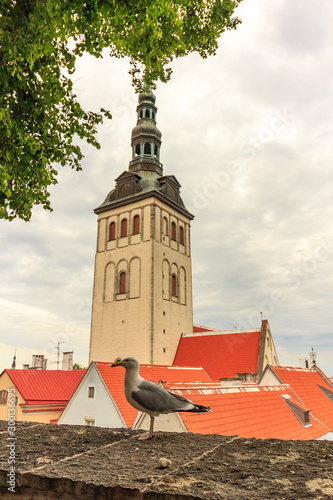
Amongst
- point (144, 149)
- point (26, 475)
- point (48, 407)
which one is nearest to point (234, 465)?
point (26, 475)

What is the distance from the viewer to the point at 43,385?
23844mm

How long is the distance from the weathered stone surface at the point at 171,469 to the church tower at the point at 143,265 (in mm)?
26625

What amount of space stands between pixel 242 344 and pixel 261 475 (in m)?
27.6

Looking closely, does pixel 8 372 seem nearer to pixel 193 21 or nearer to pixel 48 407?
pixel 48 407

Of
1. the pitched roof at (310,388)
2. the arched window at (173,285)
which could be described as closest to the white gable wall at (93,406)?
the pitched roof at (310,388)

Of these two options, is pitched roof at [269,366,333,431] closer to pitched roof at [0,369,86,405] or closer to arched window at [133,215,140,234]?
pitched roof at [0,369,86,405]

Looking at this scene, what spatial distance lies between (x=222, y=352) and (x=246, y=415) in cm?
1863

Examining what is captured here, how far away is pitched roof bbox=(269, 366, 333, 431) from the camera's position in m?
16.0

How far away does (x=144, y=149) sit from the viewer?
1484 inches

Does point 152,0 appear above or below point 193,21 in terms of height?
below

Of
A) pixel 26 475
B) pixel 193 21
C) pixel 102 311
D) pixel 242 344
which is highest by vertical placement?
pixel 193 21

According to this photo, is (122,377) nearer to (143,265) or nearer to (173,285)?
(143,265)

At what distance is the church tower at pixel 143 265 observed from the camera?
29.8 m

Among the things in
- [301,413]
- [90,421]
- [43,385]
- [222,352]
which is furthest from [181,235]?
[301,413]
